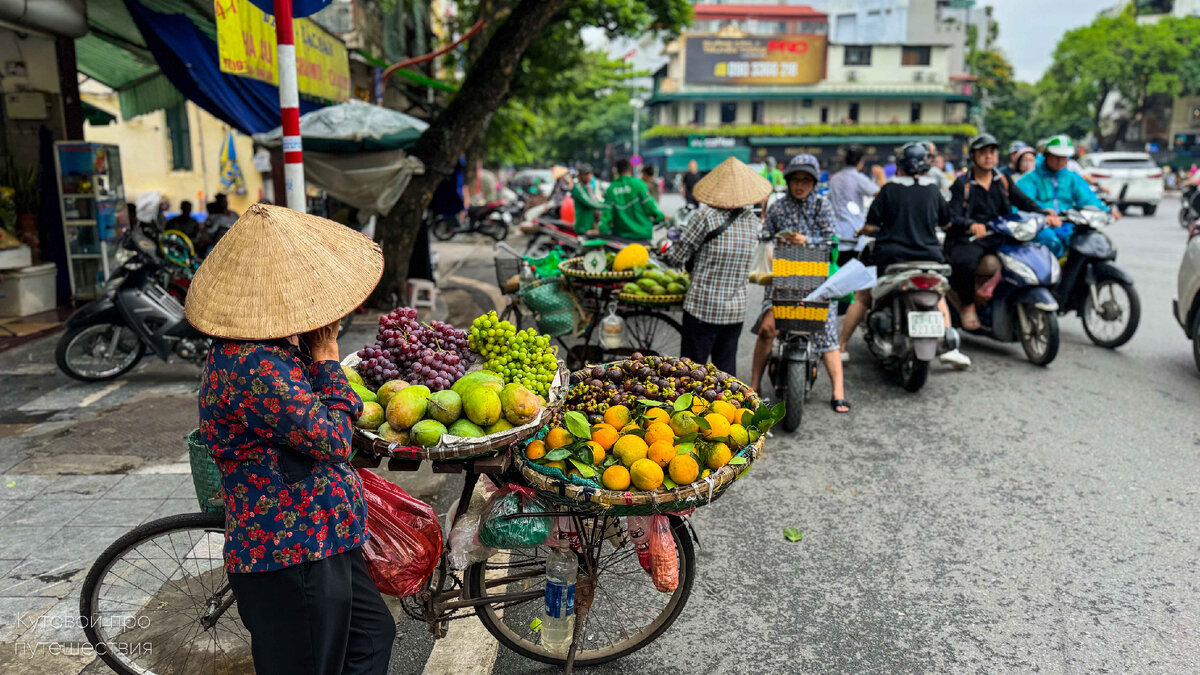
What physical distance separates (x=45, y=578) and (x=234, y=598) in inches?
58.8

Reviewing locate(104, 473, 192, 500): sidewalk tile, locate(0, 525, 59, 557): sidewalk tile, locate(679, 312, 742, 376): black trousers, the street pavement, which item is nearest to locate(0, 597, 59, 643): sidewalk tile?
the street pavement

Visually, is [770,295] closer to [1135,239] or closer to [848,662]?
[848,662]

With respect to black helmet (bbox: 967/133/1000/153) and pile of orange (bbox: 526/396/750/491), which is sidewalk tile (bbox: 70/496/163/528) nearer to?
pile of orange (bbox: 526/396/750/491)

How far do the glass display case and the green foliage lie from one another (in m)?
49.6

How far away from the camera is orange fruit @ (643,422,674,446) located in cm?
284

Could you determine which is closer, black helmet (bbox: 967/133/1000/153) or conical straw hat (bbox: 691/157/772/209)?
conical straw hat (bbox: 691/157/772/209)

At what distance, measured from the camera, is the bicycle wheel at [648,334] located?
642 cm

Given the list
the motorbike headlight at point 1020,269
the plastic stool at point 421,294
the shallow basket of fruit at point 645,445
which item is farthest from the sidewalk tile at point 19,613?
the motorbike headlight at point 1020,269

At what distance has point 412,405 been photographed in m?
2.70

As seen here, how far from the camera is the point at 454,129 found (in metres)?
9.05

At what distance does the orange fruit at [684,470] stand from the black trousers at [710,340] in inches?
112

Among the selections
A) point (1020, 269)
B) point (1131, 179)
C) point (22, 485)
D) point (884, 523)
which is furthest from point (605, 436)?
point (1131, 179)

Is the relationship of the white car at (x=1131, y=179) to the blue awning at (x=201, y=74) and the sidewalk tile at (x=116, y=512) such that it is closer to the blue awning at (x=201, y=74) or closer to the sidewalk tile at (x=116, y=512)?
the blue awning at (x=201, y=74)

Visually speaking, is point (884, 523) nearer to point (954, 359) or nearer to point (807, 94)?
point (954, 359)
